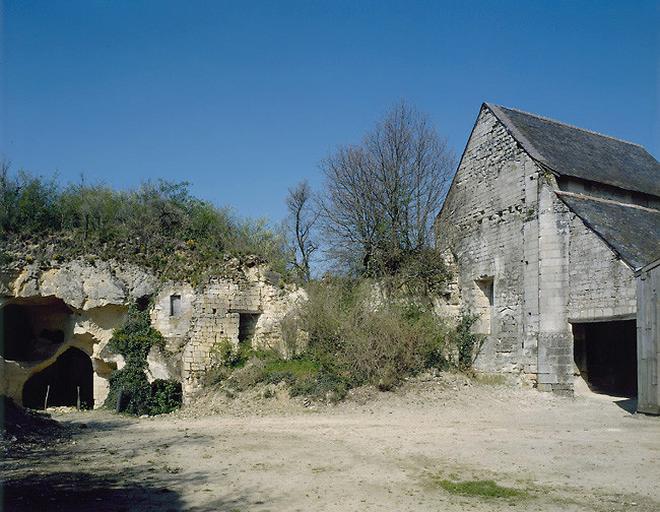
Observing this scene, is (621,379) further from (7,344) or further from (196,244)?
(7,344)

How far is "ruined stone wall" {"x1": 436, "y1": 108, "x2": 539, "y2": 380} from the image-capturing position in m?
15.1

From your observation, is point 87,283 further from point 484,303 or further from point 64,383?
point 484,303

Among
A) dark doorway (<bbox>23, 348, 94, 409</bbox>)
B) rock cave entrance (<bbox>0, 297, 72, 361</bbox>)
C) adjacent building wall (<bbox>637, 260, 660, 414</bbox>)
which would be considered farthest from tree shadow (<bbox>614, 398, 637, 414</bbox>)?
dark doorway (<bbox>23, 348, 94, 409</bbox>)

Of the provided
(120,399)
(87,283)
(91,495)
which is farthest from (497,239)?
(91,495)

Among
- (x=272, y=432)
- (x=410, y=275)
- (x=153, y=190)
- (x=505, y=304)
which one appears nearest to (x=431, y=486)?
(x=272, y=432)

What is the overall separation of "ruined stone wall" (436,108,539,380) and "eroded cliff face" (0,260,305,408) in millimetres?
5268

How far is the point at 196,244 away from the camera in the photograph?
16672 millimetres

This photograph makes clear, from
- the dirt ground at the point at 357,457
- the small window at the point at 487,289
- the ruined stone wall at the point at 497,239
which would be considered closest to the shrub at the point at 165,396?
the dirt ground at the point at 357,457

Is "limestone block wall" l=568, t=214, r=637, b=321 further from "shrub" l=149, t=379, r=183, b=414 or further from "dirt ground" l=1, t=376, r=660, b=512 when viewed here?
"shrub" l=149, t=379, r=183, b=414

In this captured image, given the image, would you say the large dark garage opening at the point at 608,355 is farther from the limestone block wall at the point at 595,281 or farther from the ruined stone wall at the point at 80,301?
the ruined stone wall at the point at 80,301

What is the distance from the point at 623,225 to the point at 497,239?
323cm

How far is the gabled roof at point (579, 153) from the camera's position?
1562cm

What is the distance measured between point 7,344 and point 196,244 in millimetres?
5856

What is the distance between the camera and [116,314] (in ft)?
52.0
